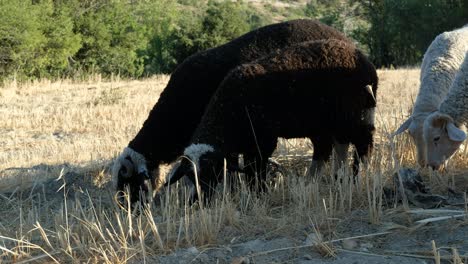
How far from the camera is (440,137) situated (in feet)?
25.2

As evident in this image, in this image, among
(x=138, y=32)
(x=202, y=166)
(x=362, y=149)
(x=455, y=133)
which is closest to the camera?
(x=202, y=166)

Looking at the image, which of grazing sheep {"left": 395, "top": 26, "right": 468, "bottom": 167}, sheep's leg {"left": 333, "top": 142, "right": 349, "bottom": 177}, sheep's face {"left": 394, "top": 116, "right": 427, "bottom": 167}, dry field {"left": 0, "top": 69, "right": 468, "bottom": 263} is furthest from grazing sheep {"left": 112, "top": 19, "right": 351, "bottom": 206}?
grazing sheep {"left": 395, "top": 26, "right": 468, "bottom": 167}

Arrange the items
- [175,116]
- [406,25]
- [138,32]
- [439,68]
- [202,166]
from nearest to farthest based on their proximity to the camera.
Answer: [202,166] < [175,116] < [439,68] < [138,32] < [406,25]

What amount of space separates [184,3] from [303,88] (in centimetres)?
7403

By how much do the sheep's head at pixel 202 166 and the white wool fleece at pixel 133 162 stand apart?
1365mm

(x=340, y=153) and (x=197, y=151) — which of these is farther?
(x=340, y=153)

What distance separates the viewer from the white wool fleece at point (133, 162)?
739 centimetres

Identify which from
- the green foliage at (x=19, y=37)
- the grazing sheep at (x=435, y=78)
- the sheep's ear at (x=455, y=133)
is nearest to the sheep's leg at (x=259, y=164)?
the grazing sheep at (x=435, y=78)

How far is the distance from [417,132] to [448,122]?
0.41 m

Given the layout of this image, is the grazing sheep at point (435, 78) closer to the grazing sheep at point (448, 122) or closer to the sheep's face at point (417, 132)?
the sheep's face at point (417, 132)

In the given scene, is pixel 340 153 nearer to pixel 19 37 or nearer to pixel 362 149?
pixel 362 149

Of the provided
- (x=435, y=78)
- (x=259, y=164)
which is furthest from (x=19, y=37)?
(x=259, y=164)

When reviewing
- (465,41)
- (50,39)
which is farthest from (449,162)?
(50,39)

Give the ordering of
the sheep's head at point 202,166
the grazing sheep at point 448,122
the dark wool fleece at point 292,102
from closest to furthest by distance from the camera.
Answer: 1. the sheep's head at point 202,166
2. the dark wool fleece at point 292,102
3. the grazing sheep at point 448,122
